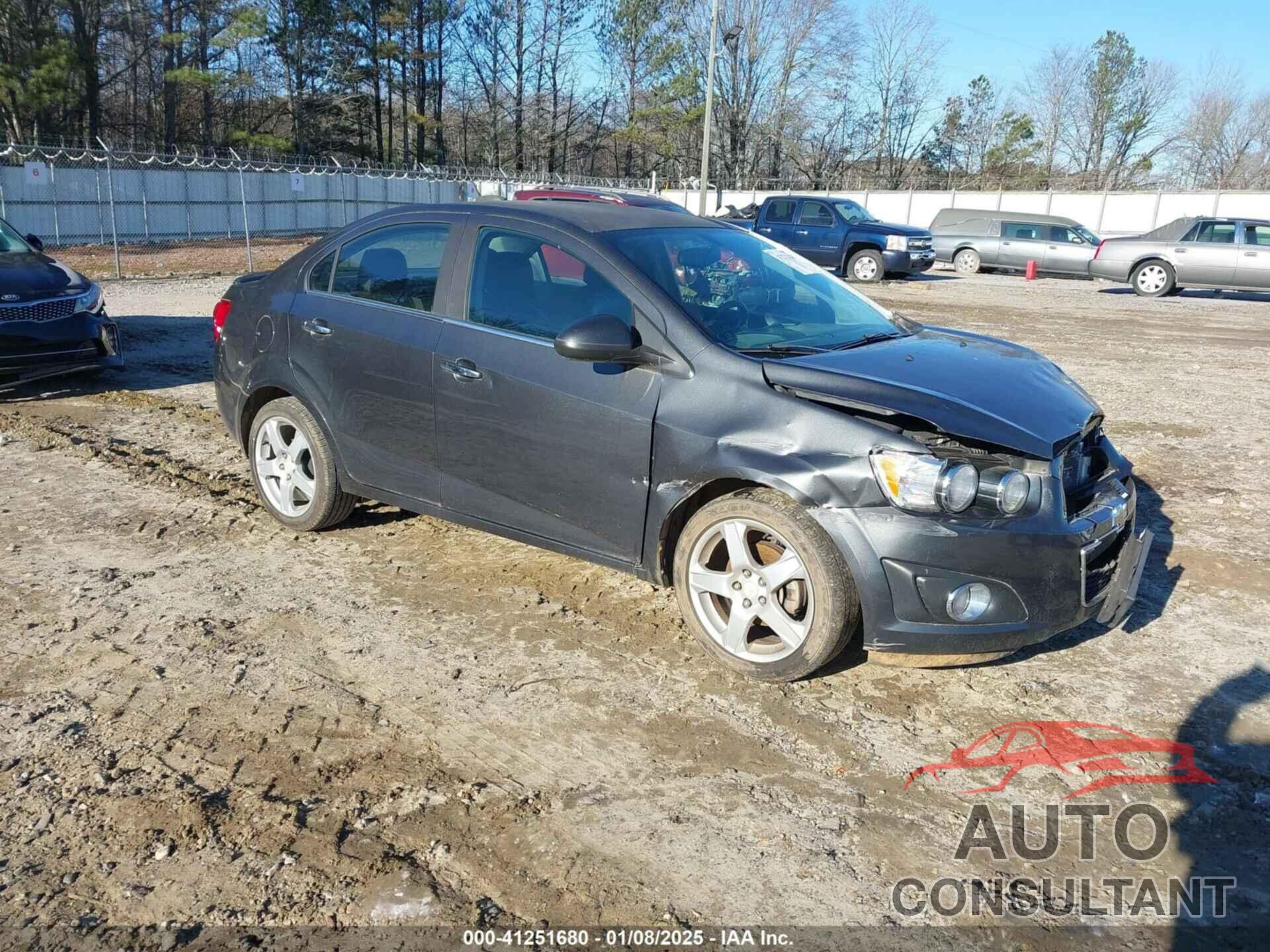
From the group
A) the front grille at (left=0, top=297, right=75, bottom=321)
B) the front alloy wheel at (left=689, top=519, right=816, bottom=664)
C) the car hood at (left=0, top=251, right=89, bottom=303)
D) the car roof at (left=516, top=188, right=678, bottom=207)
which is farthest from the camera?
the car roof at (left=516, top=188, right=678, bottom=207)

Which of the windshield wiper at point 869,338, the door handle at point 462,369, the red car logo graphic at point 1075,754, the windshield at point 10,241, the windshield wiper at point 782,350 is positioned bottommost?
the red car logo graphic at point 1075,754

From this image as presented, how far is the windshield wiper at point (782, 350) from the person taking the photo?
398 centimetres

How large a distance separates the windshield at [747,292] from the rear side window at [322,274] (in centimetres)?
168

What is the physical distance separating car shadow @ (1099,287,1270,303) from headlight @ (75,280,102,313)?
19850mm

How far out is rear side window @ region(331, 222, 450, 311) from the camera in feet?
15.4

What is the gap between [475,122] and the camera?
6053 centimetres

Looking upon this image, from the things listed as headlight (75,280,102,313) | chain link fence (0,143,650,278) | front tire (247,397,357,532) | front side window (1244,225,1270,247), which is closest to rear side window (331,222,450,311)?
front tire (247,397,357,532)

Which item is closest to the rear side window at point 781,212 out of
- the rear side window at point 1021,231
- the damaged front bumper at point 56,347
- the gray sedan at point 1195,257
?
the rear side window at point 1021,231

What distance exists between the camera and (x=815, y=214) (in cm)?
2269

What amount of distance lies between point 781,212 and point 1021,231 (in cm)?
700

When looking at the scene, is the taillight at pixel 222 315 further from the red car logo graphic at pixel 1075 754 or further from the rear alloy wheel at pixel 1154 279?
the rear alloy wheel at pixel 1154 279

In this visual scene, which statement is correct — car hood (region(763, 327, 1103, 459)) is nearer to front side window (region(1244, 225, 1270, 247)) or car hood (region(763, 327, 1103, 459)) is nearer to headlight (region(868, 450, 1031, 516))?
headlight (region(868, 450, 1031, 516))

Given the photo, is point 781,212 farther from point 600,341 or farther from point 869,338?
point 600,341

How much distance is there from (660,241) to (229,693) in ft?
8.36
